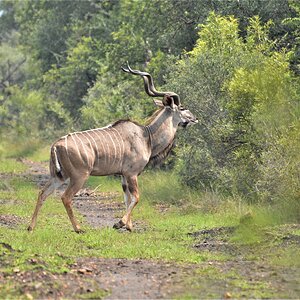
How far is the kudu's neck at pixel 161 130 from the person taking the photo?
36.5 feet

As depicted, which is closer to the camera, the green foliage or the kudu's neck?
the green foliage

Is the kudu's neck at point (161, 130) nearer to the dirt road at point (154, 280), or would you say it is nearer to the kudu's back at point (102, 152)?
the kudu's back at point (102, 152)

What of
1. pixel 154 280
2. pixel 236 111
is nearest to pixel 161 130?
pixel 236 111

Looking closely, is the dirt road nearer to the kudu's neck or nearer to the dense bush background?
A: the dense bush background

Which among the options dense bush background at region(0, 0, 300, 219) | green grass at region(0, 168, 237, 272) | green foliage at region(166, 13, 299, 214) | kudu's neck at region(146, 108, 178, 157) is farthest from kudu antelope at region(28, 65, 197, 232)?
dense bush background at region(0, 0, 300, 219)

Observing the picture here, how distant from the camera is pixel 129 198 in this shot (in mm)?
10680

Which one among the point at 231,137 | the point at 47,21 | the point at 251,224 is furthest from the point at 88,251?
the point at 47,21

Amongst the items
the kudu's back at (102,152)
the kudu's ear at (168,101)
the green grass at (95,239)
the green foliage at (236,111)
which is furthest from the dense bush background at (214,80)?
the kudu's back at (102,152)

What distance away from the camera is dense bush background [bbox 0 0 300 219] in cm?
987

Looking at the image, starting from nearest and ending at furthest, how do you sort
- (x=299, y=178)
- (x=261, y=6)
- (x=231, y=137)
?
(x=299, y=178)
(x=231, y=137)
(x=261, y=6)

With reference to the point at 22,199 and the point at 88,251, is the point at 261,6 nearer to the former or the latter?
the point at 22,199

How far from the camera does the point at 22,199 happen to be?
45.1 feet

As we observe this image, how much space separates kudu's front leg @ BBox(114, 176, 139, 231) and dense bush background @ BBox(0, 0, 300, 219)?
1.55m

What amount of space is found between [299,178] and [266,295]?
346 centimetres
